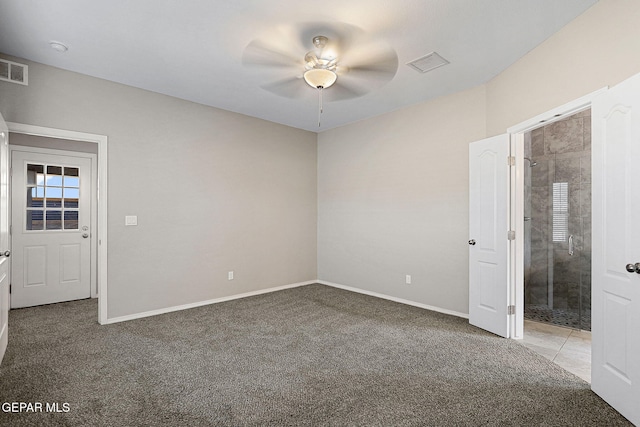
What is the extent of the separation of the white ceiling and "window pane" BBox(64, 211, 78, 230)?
91.0 inches

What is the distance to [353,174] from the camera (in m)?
5.54

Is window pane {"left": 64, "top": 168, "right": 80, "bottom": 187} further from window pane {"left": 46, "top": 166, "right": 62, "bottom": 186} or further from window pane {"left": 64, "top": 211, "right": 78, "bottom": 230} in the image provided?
window pane {"left": 64, "top": 211, "right": 78, "bottom": 230}

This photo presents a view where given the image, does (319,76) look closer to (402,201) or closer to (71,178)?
(402,201)

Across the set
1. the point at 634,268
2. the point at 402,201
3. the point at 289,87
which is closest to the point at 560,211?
the point at 402,201

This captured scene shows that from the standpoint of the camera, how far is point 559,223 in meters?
4.23

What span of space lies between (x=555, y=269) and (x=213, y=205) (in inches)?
185

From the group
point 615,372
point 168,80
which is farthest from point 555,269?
point 168,80

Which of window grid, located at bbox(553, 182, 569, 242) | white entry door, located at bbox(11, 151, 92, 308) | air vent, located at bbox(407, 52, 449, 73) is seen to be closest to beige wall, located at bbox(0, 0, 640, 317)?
air vent, located at bbox(407, 52, 449, 73)

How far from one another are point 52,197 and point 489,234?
5827mm

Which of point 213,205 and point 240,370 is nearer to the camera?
point 240,370

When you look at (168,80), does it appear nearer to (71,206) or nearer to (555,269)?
(71,206)

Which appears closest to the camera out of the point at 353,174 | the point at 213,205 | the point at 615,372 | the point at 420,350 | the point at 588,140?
the point at 615,372

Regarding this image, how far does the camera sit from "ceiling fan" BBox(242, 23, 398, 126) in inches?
111

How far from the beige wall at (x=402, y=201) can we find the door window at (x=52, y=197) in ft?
12.8
